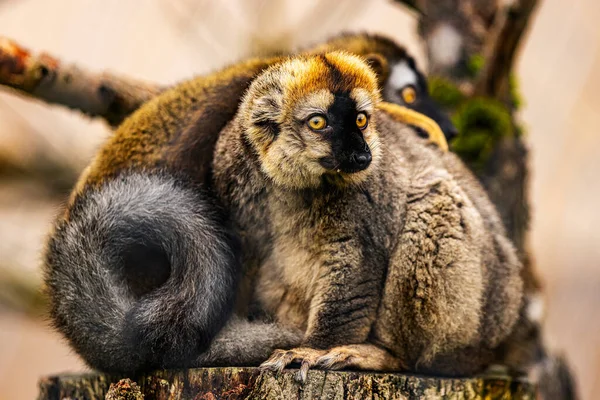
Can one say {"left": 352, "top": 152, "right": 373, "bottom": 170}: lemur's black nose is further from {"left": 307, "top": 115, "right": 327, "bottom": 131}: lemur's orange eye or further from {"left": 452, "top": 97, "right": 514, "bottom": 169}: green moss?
{"left": 452, "top": 97, "right": 514, "bottom": 169}: green moss

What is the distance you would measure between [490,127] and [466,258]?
2.94 m

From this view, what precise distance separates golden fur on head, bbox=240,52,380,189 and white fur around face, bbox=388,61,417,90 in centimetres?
201

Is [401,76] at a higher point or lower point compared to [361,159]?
higher

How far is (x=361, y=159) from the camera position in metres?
4.04

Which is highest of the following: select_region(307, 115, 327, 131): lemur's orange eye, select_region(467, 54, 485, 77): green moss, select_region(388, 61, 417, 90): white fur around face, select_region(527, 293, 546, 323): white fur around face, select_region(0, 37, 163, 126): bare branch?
select_region(467, 54, 485, 77): green moss

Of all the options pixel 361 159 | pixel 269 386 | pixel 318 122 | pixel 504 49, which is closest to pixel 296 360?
pixel 269 386

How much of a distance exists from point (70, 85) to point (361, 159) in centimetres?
347

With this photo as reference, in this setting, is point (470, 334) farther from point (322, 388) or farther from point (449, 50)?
point (449, 50)

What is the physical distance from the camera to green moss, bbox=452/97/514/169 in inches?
275

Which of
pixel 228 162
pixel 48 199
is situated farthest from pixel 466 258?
pixel 48 199

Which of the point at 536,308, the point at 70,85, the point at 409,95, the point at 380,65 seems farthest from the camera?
the point at 536,308

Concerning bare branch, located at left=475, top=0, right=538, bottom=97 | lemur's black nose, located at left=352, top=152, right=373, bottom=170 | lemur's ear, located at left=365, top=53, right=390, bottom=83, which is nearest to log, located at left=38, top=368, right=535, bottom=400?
lemur's black nose, located at left=352, top=152, right=373, bottom=170

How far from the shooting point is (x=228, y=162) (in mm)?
4574

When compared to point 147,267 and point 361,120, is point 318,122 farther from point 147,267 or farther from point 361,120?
point 147,267
